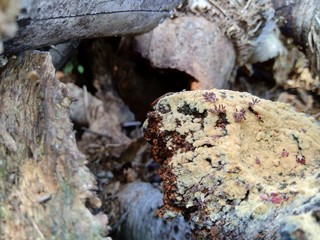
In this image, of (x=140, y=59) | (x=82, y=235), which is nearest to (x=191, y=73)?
(x=140, y=59)

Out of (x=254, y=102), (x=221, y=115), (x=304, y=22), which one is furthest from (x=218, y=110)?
(x=304, y=22)

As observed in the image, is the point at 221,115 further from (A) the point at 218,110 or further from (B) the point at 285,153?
(B) the point at 285,153

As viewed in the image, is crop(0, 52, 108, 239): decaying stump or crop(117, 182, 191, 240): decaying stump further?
crop(117, 182, 191, 240): decaying stump

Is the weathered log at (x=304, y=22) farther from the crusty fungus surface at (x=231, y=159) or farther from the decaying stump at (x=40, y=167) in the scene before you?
the decaying stump at (x=40, y=167)

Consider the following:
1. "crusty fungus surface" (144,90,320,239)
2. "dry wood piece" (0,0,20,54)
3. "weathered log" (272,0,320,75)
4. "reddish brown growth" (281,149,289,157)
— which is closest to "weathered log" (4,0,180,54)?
"dry wood piece" (0,0,20,54)

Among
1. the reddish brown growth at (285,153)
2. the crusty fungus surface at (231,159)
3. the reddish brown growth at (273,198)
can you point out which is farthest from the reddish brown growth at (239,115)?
the reddish brown growth at (273,198)

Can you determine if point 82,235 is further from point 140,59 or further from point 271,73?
point 271,73

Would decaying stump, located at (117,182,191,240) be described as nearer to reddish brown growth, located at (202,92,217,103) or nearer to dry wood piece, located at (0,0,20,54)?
reddish brown growth, located at (202,92,217,103)
